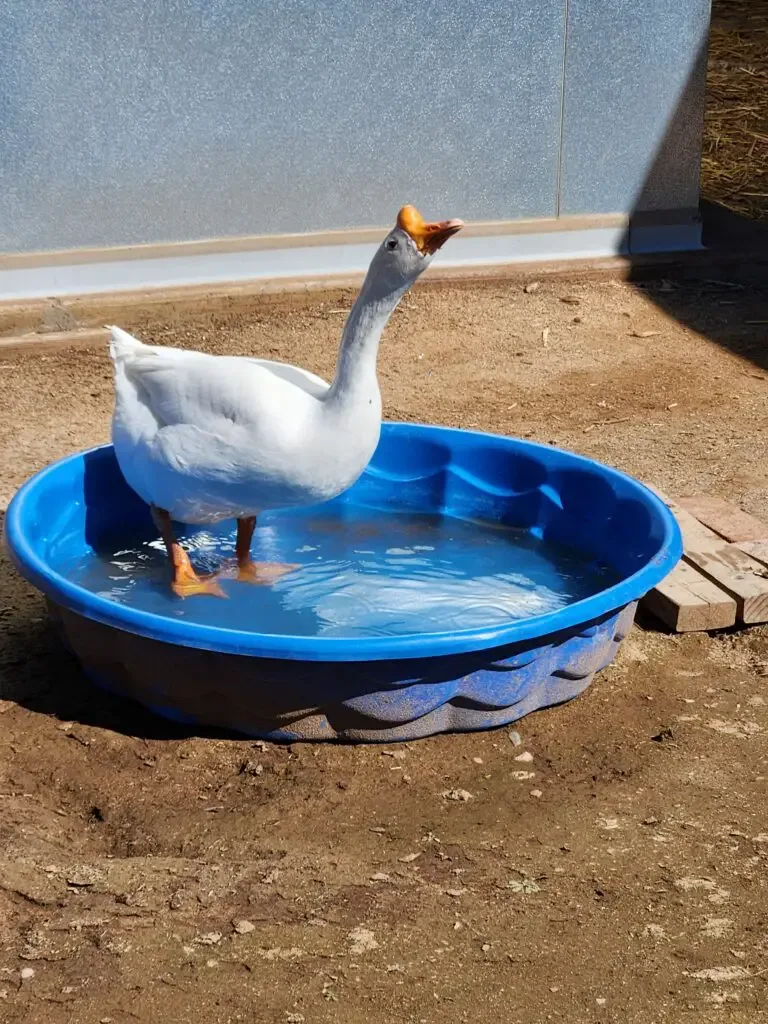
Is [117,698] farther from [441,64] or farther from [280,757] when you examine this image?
[441,64]

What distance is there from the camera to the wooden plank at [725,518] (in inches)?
170

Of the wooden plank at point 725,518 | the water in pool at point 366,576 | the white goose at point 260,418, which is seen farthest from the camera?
the wooden plank at point 725,518

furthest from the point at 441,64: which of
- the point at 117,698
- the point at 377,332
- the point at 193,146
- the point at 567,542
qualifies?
the point at 117,698

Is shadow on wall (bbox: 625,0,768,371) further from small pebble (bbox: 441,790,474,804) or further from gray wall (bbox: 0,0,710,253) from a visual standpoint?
small pebble (bbox: 441,790,474,804)

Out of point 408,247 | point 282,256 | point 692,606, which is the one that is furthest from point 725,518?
point 282,256

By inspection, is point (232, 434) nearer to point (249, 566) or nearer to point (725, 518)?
point (249, 566)

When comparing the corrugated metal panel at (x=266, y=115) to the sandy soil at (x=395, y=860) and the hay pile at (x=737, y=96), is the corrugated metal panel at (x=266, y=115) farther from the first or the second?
the sandy soil at (x=395, y=860)

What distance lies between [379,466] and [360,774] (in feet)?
5.37

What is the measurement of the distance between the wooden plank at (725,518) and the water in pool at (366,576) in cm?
52

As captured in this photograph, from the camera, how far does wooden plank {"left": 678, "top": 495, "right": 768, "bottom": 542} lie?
170 inches

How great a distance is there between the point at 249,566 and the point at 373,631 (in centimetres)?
52

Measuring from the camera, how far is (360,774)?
3.13m

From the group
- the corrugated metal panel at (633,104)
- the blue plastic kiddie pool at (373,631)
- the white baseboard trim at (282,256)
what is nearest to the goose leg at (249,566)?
Result: the blue plastic kiddie pool at (373,631)

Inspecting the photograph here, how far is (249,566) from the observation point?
13.1ft
